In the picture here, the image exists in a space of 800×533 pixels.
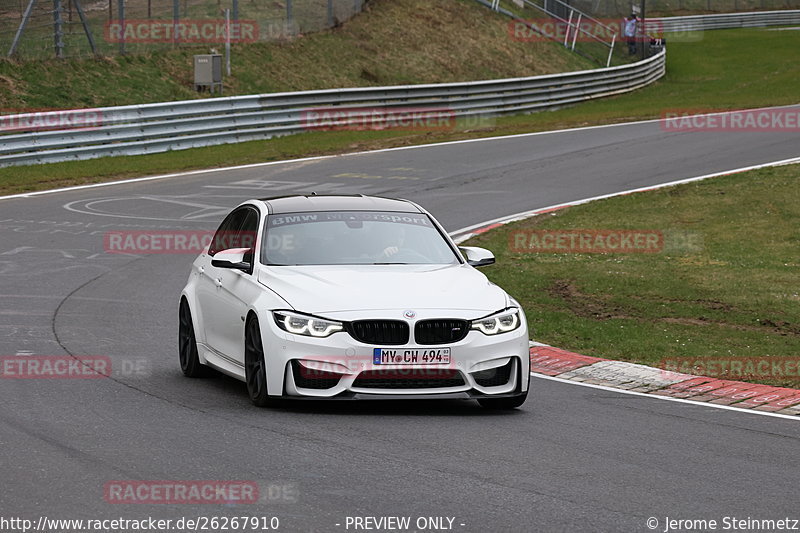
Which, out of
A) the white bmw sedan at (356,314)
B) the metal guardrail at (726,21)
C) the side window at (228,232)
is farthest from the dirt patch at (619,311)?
the metal guardrail at (726,21)

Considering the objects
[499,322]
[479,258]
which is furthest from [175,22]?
[499,322]

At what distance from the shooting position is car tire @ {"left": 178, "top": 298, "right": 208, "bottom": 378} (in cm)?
1080

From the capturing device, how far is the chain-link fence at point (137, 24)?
3262 centimetres

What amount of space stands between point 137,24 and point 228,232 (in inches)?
1024

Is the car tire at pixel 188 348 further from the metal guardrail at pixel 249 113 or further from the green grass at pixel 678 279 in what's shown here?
the metal guardrail at pixel 249 113

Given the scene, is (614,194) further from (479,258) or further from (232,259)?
(232,259)

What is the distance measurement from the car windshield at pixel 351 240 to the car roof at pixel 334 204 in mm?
71

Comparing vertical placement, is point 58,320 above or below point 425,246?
below

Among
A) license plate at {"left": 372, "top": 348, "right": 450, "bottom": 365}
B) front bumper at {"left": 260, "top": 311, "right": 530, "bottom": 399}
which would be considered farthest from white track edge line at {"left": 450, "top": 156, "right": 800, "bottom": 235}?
license plate at {"left": 372, "top": 348, "right": 450, "bottom": 365}

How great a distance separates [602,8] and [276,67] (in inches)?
1095

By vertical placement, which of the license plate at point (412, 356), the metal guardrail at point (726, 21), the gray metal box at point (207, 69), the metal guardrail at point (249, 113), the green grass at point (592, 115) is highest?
the license plate at point (412, 356)

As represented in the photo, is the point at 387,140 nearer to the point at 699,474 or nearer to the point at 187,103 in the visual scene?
the point at 187,103

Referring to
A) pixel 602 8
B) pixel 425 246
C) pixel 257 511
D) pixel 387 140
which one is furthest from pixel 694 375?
pixel 602 8

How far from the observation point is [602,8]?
6341 cm
